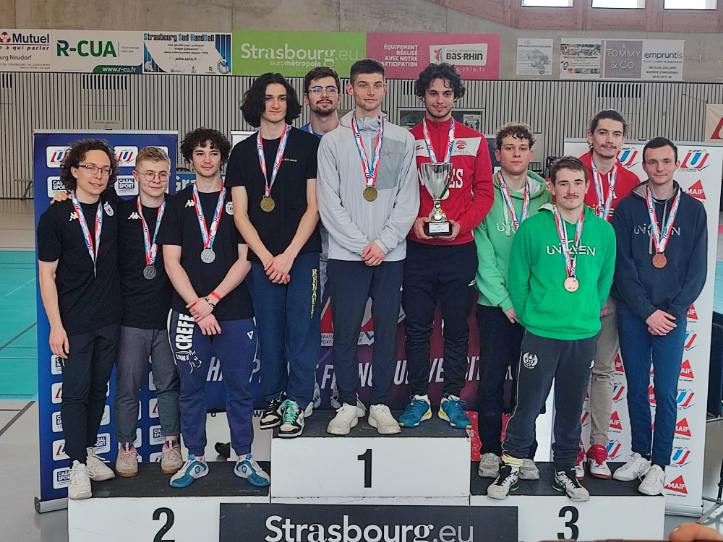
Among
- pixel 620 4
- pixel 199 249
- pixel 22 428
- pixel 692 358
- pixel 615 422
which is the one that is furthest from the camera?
pixel 620 4

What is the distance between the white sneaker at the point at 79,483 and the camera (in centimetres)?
399

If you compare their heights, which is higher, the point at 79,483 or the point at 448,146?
the point at 448,146

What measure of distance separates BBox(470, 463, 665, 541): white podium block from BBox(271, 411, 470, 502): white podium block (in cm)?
21

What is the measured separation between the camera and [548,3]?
19703 millimetres

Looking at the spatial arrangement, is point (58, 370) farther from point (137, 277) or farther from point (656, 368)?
point (656, 368)

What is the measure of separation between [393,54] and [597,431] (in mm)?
15903

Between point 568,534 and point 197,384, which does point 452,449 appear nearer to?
point 568,534

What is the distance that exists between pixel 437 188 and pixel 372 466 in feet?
4.72

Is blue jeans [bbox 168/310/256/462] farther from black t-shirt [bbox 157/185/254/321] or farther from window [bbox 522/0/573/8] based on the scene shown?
window [bbox 522/0/573/8]

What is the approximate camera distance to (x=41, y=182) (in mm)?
4562

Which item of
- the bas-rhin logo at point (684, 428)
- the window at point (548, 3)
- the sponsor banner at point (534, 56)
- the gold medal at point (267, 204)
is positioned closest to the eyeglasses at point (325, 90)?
the gold medal at point (267, 204)

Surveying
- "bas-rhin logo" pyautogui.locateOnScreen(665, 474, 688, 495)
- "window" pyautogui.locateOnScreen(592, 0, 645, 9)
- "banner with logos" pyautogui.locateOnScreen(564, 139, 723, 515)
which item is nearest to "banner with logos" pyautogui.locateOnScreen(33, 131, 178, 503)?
"banner with logos" pyautogui.locateOnScreen(564, 139, 723, 515)

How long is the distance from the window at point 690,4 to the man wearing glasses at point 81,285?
61.1 ft

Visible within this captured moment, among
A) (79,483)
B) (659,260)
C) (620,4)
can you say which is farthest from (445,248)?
(620,4)
